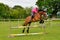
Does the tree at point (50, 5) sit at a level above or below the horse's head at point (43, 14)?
above

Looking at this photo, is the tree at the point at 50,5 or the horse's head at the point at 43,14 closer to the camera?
the horse's head at the point at 43,14

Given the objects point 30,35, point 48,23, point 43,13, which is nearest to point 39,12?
point 43,13

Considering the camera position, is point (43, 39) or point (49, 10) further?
point (49, 10)

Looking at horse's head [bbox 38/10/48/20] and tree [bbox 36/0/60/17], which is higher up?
tree [bbox 36/0/60/17]

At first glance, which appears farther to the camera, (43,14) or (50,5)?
(50,5)

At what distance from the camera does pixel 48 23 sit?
26.5 meters

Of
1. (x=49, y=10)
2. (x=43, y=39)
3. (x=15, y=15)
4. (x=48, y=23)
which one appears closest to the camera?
(x=43, y=39)

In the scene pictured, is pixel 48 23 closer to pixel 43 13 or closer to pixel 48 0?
pixel 43 13

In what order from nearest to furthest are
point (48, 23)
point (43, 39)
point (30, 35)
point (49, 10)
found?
point (43, 39), point (30, 35), point (48, 23), point (49, 10)

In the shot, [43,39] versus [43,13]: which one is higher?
[43,13]

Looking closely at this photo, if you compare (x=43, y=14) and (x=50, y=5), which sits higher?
(x=50, y=5)

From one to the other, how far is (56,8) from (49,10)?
3.36 metres

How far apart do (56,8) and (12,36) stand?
49670 millimetres

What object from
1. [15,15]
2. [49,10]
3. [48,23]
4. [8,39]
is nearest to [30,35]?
[8,39]
